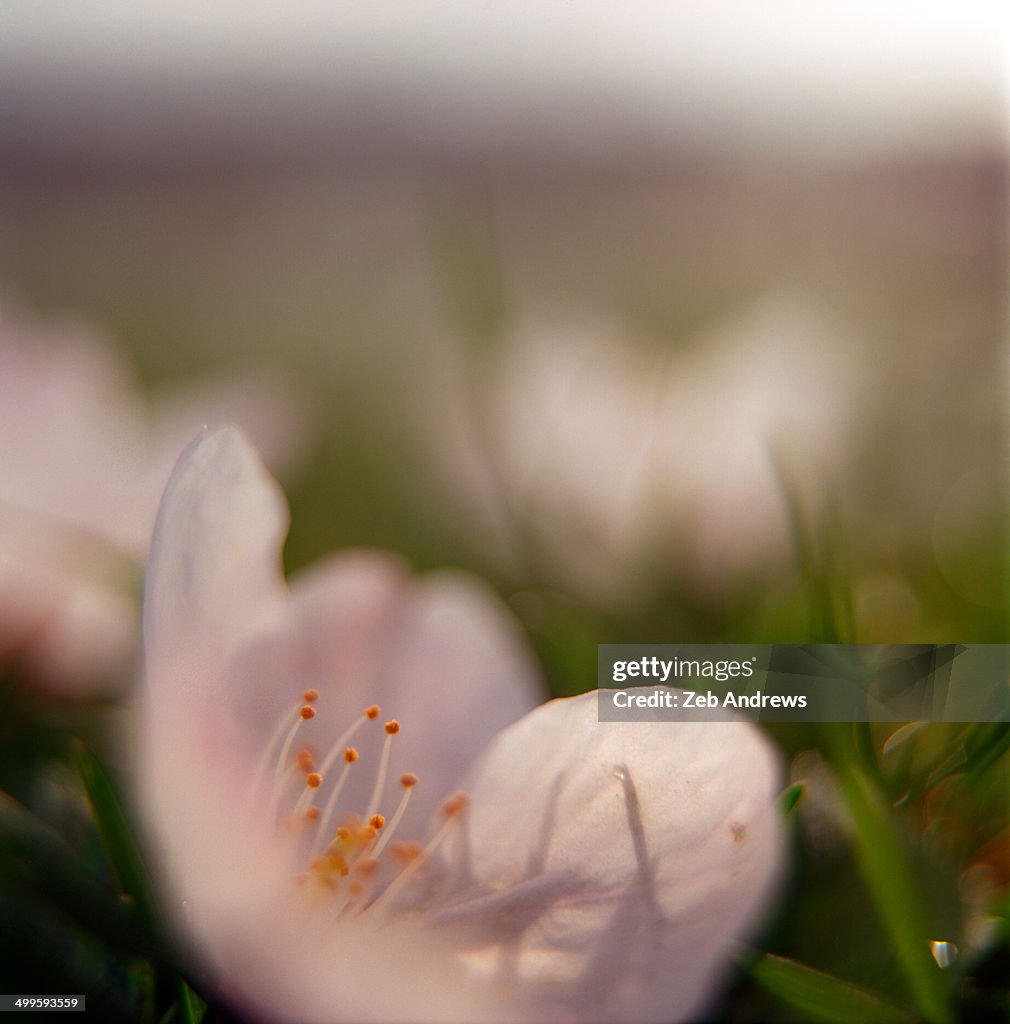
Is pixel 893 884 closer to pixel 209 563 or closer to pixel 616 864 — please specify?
pixel 616 864

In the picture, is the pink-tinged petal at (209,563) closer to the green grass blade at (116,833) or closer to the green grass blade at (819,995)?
the green grass blade at (116,833)

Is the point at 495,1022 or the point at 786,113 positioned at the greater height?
the point at 786,113

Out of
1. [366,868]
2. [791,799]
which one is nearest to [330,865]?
[366,868]

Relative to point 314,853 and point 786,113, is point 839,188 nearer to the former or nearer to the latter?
point 786,113

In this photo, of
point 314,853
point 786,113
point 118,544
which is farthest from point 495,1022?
point 786,113

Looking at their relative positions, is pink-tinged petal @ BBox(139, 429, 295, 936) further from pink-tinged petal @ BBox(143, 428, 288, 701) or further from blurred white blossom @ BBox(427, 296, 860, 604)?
blurred white blossom @ BBox(427, 296, 860, 604)

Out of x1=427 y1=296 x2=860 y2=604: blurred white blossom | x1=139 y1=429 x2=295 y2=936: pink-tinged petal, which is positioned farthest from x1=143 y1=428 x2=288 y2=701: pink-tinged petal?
x1=427 y1=296 x2=860 y2=604: blurred white blossom
